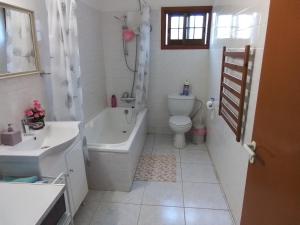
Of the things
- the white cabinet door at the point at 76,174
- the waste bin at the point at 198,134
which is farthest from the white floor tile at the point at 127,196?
the waste bin at the point at 198,134

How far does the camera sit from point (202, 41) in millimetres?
3307

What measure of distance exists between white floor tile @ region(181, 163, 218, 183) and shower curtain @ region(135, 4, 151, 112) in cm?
119

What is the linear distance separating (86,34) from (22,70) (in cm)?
135

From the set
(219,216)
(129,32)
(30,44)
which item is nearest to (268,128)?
(219,216)

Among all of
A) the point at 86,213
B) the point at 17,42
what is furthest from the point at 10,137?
the point at 86,213

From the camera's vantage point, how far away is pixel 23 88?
1.67 m

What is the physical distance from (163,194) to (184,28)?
2.45 m

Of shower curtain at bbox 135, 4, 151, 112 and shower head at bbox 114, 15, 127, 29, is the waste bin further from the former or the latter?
shower head at bbox 114, 15, 127, 29

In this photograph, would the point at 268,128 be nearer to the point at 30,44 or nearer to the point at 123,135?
the point at 30,44

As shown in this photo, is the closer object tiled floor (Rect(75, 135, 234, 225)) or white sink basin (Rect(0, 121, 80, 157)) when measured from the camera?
white sink basin (Rect(0, 121, 80, 157))

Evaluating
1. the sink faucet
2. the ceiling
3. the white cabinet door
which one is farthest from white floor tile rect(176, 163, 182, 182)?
the ceiling

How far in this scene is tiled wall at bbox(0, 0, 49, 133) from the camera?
1502mm

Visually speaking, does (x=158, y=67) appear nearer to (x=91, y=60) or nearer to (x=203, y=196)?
(x=91, y=60)

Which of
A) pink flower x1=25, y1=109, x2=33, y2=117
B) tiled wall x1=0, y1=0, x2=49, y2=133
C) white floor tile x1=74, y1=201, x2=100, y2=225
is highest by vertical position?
tiled wall x1=0, y1=0, x2=49, y2=133
